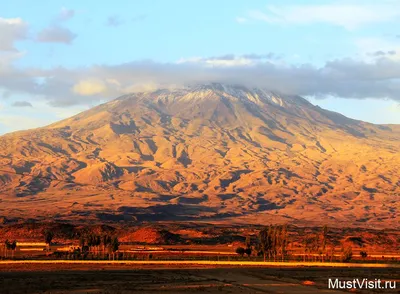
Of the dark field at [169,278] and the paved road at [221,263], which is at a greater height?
the dark field at [169,278]

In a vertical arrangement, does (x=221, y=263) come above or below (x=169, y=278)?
below

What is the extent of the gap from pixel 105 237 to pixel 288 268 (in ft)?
93.9

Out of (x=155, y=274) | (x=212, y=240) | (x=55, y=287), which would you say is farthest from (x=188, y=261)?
(x=212, y=240)

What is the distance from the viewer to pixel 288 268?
6812 centimetres

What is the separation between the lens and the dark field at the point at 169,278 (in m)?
47.3

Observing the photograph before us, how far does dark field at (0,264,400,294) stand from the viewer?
47344 millimetres

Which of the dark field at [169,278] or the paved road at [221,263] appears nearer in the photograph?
the dark field at [169,278]

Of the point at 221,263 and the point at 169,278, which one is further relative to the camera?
the point at 221,263

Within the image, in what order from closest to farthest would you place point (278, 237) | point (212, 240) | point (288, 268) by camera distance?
1. point (288, 268)
2. point (278, 237)
3. point (212, 240)

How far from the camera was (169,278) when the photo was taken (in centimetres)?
5531

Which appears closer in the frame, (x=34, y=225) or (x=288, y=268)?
(x=288, y=268)

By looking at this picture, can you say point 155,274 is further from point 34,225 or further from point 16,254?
point 34,225

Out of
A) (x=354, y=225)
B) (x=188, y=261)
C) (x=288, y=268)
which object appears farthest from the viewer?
(x=354, y=225)

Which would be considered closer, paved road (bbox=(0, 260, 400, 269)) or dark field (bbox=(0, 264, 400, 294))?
dark field (bbox=(0, 264, 400, 294))
